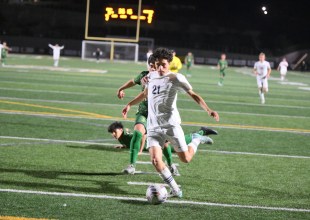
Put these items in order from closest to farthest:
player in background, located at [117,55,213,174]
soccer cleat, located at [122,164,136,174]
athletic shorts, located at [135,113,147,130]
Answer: soccer cleat, located at [122,164,136,174]
player in background, located at [117,55,213,174]
athletic shorts, located at [135,113,147,130]

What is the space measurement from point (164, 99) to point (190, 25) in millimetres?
73994

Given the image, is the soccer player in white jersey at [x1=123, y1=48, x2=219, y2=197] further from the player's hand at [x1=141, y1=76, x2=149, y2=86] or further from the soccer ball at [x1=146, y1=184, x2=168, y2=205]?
the player's hand at [x1=141, y1=76, x2=149, y2=86]

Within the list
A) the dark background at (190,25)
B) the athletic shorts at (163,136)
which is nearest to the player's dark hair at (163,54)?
the athletic shorts at (163,136)

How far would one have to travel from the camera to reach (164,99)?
21.3 ft

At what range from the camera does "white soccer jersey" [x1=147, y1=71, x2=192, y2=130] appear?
645 centimetres

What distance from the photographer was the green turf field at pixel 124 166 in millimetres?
5930

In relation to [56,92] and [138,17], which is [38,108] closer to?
[56,92]

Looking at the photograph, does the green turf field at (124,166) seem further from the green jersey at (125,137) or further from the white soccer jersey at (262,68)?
the white soccer jersey at (262,68)

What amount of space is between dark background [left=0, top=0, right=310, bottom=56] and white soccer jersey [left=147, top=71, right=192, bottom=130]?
69.1m

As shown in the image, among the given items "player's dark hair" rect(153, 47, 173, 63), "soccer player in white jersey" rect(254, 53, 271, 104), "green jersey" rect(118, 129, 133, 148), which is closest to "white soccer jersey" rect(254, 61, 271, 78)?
"soccer player in white jersey" rect(254, 53, 271, 104)

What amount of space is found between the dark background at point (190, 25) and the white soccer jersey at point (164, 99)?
69.1 meters

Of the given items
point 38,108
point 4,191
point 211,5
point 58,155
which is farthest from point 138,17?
point 211,5

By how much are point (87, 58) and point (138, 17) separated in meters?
24.0

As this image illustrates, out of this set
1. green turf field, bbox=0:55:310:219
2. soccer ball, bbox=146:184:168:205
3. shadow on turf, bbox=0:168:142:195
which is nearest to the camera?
green turf field, bbox=0:55:310:219
